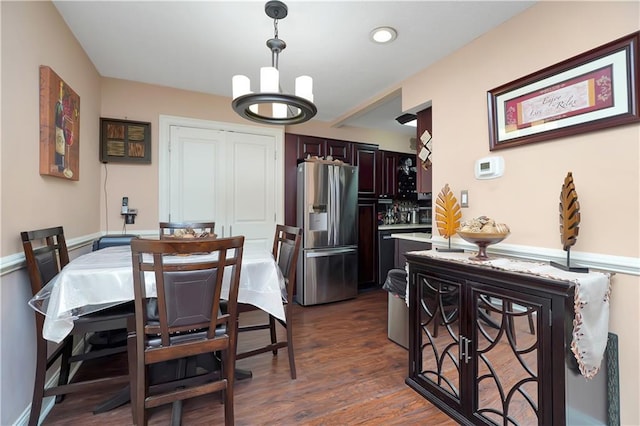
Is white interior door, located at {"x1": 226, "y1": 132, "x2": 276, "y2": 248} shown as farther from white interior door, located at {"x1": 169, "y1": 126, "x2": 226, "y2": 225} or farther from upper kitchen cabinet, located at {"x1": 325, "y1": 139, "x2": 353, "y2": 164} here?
upper kitchen cabinet, located at {"x1": 325, "y1": 139, "x2": 353, "y2": 164}

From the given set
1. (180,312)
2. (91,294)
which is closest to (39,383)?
(91,294)

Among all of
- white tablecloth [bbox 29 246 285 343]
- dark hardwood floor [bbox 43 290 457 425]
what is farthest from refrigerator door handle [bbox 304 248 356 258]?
white tablecloth [bbox 29 246 285 343]

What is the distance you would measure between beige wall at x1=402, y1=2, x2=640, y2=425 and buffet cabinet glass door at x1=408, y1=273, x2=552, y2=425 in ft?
1.76

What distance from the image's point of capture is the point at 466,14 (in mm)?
2004

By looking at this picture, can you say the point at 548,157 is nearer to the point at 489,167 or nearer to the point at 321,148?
the point at 489,167

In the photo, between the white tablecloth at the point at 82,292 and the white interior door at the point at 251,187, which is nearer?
the white tablecloth at the point at 82,292

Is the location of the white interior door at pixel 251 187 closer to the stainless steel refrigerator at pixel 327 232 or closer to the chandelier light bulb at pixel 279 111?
the stainless steel refrigerator at pixel 327 232

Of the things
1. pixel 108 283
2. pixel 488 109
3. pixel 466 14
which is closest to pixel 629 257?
pixel 488 109

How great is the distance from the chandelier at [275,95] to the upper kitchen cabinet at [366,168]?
2.45 metres

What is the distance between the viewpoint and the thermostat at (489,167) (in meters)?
2.07

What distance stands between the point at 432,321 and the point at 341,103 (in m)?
2.80

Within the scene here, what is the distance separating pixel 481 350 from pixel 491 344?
0.07m

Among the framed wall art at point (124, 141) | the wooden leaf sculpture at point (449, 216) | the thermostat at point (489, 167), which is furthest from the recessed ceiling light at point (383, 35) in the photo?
the framed wall art at point (124, 141)

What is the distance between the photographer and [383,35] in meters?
2.25
